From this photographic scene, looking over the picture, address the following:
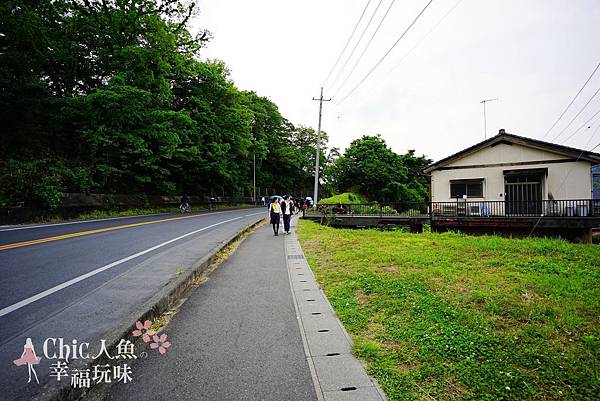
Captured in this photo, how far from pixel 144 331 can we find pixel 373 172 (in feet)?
101

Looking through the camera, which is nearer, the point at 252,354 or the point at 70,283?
the point at 252,354

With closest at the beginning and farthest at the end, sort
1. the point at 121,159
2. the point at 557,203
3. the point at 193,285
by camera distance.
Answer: the point at 193,285 < the point at 557,203 < the point at 121,159

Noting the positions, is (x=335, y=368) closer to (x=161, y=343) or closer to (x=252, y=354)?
(x=252, y=354)

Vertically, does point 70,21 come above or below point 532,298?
above

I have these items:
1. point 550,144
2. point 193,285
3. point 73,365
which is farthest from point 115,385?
point 550,144

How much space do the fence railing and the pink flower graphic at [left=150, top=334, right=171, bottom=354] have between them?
17.4 m

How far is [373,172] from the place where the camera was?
3234cm

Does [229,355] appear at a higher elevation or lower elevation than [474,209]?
lower

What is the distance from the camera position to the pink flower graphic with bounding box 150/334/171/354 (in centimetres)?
317

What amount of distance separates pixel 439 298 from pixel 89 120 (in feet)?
67.1

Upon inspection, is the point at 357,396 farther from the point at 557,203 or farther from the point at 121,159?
the point at 121,159

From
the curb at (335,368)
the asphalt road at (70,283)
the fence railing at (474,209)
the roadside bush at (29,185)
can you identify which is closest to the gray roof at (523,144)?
the fence railing at (474,209)

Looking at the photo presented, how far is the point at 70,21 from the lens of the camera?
18.5 m

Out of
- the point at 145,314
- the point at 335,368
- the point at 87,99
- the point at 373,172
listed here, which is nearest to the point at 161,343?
the point at 145,314
